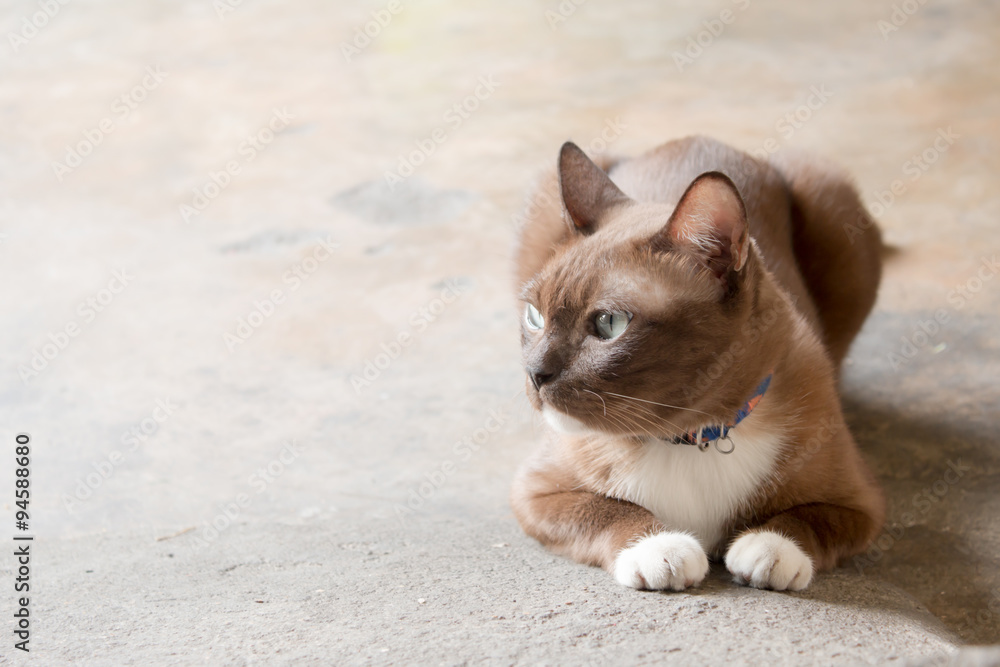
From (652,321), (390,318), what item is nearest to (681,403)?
(652,321)

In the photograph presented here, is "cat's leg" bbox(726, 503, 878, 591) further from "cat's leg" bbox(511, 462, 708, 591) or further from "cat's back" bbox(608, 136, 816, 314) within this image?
"cat's back" bbox(608, 136, 816, 314)

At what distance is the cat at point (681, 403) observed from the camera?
6.97ft

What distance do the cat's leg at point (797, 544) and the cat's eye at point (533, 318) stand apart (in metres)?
0.74

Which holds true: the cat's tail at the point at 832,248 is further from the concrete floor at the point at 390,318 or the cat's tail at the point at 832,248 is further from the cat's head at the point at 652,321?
the cat's head at the point at 652,321

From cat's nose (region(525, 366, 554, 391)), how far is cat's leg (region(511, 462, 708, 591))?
1.56 ft

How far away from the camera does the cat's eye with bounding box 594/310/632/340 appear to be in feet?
7.01

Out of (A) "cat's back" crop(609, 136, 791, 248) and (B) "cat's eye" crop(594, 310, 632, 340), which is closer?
(B) "cat's eye" crop(594, 310, 632, 340)

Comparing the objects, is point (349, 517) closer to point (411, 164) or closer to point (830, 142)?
point (411, 164)

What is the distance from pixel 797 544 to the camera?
7.63 ft

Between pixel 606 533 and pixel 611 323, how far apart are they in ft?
1.99

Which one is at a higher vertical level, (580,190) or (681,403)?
(580,190)

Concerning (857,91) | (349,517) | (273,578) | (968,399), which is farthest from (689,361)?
(857,91)

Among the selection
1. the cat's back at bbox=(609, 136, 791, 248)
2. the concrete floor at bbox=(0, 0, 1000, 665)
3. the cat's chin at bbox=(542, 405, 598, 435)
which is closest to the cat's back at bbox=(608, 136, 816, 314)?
the cat's back at bbox=(609, 136, 791, 248)

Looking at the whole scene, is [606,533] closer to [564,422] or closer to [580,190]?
[564,422]
